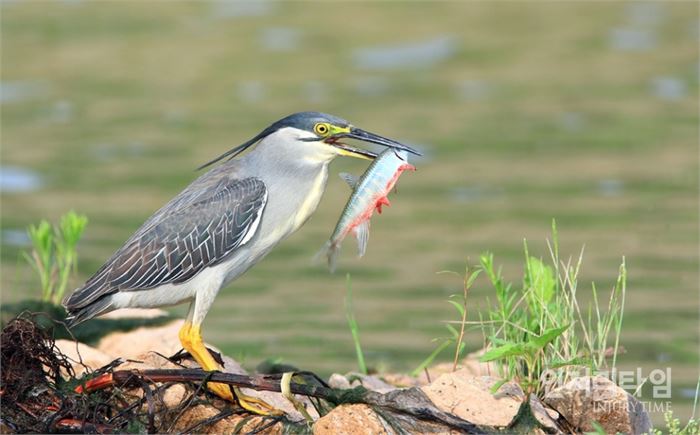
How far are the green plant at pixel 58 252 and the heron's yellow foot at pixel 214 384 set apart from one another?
1.72 meters

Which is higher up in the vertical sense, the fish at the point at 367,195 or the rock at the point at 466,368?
the fish at the point at 367,195

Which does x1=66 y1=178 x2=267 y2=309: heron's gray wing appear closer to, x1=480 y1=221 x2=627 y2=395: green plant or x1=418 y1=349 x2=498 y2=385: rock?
x1=480 y1=221 x2=627 y2=395: green plant

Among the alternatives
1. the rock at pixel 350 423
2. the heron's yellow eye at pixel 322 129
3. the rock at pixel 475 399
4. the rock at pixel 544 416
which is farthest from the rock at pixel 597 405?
the heron's yellow eye at pixel 322 129

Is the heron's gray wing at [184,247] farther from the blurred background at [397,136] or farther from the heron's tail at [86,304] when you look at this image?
the blurred background at [397,136]

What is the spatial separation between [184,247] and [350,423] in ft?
5.01

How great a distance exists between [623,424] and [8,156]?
33.0 feet

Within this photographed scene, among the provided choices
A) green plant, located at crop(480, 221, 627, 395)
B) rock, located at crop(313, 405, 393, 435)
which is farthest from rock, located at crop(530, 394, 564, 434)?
rock, located at crop(313, 405, 393, 435)

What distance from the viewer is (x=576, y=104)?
16.7 metres

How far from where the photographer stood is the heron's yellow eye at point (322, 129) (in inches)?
279

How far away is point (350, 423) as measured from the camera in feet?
19.9

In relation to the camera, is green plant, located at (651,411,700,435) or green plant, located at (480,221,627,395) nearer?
green plant, located at (651,411,700,435)

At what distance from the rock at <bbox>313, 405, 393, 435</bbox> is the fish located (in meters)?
1.03

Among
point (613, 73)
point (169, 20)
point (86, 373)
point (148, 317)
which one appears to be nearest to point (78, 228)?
point (148, 317)

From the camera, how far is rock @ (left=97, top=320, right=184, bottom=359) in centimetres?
822
